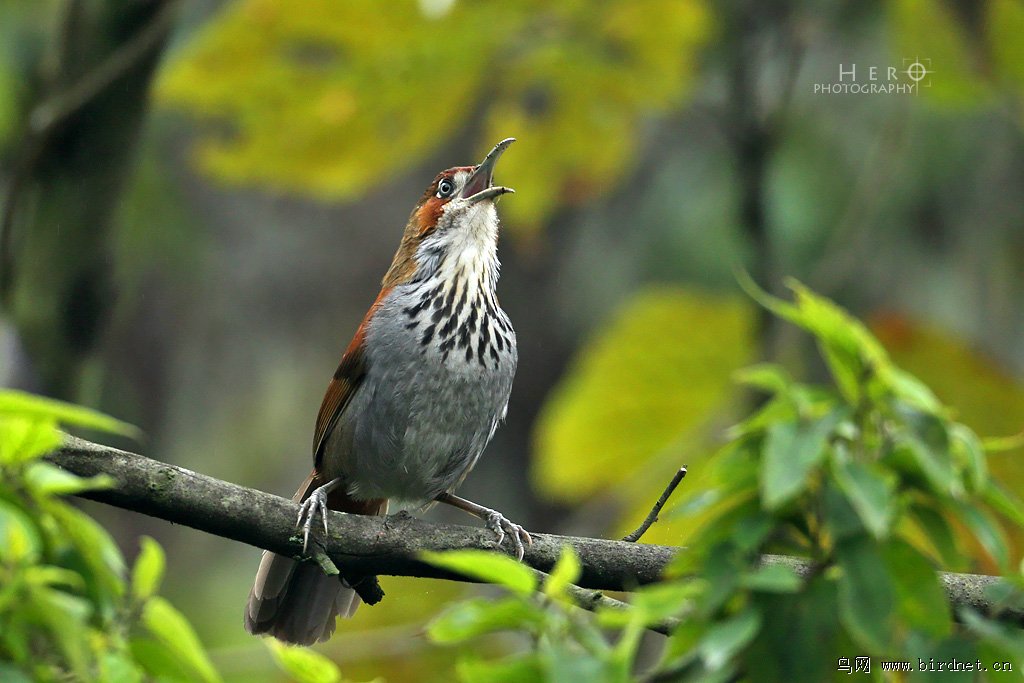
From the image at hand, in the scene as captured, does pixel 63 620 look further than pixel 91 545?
Answer: No

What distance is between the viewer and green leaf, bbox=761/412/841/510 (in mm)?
1711

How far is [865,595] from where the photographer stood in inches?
67.7

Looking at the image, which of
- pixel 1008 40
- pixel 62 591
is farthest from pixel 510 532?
pixel 1008 40

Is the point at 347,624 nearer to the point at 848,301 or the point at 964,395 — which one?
the point at 964,395

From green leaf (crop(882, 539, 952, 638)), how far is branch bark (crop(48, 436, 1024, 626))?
0.78 m

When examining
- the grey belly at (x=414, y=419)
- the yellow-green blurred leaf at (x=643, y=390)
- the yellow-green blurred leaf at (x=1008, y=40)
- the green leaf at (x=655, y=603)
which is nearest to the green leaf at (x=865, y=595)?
the green leaf at (x=655, y=603)

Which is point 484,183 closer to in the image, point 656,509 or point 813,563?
point 656,509

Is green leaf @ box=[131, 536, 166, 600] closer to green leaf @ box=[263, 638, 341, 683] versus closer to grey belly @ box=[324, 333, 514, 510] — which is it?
green leaf @ box=[263, 638, 341, 683]

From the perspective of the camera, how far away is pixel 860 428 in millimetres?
1967

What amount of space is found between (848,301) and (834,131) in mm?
1315

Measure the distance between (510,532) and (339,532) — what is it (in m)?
0.71

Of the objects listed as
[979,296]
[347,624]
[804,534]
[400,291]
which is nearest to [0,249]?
[400,291]

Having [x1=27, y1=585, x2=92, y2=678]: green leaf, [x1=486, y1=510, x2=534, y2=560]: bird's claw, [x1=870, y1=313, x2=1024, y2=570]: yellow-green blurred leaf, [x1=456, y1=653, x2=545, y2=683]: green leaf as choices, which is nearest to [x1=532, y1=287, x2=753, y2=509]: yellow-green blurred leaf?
[x1=870, y1=313, x2=1024, y2=570]: yellow-green blurred leaf

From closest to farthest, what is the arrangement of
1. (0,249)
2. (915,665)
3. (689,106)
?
(915,665)
(0,249)
(689,106)
